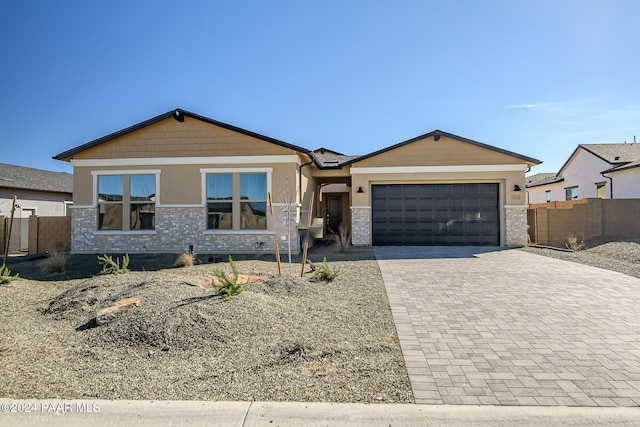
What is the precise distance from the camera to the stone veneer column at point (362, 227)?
14.7m

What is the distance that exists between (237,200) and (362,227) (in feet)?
17.1

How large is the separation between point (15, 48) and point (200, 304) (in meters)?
10.6

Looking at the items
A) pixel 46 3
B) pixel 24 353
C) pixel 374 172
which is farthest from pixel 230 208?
pixel 24 353

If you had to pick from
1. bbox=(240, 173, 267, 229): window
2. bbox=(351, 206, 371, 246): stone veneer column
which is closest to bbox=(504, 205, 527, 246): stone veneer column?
bbox=(351, 206, 371, 246): stone veneer column

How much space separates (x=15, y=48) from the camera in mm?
10391

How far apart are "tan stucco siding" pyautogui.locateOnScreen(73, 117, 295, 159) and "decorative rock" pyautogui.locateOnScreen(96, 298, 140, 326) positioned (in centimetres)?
820

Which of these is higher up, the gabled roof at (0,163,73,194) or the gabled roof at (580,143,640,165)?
the gabled roof at (580,143,640,165)

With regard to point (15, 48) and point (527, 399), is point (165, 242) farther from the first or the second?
point (527, 399)

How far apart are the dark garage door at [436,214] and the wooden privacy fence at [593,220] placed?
112 inches

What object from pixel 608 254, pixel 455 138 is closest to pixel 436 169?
pixel 455 138

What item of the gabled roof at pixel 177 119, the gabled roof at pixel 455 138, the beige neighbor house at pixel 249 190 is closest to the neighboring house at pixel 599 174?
the gabled roof at pixel 455 138

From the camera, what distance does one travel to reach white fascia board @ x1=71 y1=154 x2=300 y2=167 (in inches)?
507

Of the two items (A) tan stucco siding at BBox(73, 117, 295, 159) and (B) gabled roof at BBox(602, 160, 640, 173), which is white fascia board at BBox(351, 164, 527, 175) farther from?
(B) gabled roof at BBox(602, 160, 640, 173)

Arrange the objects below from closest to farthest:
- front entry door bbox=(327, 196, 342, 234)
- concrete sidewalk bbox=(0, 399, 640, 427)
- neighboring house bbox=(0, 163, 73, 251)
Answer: concrete sidewalk bbox=(0, 399, 640, 427)
neighboring house bbox=(0, 163, 73, 251)
front entry door bbox=(327, 196, 342, 234)
